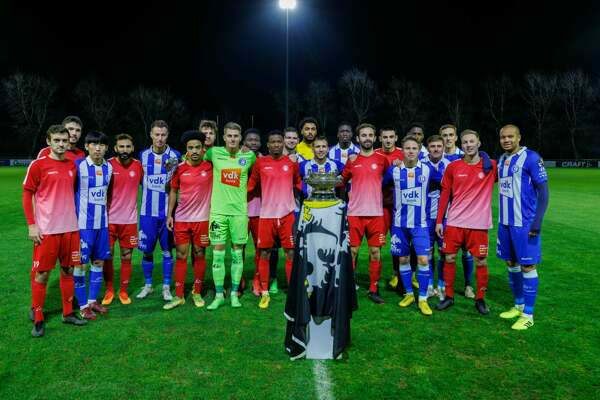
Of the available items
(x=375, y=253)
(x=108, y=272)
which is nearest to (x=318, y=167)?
(x=375, y=253)

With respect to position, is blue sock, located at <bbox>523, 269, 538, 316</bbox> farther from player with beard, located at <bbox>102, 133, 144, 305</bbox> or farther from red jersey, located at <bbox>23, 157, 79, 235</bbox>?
red jersey, located at <bbox>23, 157, 79, 235</bbox>

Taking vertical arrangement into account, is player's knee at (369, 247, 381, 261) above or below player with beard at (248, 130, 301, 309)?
below

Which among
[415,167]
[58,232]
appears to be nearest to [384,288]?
[415,167]

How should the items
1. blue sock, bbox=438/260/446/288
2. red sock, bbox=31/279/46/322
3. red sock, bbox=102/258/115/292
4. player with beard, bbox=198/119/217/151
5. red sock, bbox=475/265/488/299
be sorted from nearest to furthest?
red sock, bbox=31/279/46/322
red sock, bbox=475/265/488/299
red sock, bbox=102/258/115/292
blue sock, bbox=438/260/446/288
player with beard, bbox=198/119/217/151

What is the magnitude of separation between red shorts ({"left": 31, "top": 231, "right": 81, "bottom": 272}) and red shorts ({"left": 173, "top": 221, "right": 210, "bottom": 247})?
3.53 feet

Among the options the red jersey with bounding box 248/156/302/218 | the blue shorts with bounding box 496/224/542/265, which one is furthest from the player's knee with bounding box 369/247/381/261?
the blue shorts with bounding box 496/224/542/265

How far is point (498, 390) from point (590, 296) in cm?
312

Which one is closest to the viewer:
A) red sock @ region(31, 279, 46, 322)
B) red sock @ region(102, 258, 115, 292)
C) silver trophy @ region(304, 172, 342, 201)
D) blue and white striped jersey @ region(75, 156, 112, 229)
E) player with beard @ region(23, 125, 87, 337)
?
silver trophy @ region(304, 172, 342, 201)

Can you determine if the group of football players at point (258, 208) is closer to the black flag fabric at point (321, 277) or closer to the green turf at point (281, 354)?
the green turf at point (281, 354)

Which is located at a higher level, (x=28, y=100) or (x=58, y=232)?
(x=28, y=100)

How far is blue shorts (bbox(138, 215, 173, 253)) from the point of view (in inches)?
211

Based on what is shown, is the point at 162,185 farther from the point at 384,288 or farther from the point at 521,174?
the point at 521,174

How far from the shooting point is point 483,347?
12.9ft

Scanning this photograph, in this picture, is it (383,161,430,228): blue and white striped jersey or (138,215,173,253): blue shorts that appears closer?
(383,161,430,228): blue and white striped jersey
